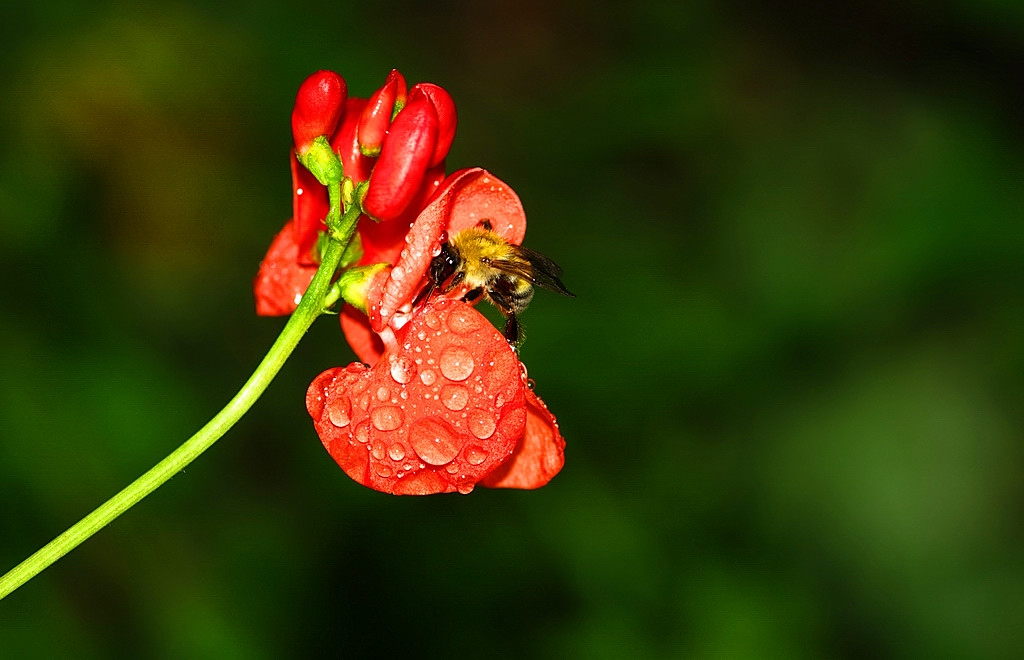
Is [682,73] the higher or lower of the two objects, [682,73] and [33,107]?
the higher

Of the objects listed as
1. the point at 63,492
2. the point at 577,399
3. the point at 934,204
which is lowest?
the point at 63,492

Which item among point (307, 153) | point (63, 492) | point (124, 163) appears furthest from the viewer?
point (124, 163)

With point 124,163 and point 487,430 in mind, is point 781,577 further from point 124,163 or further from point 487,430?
point 124,163

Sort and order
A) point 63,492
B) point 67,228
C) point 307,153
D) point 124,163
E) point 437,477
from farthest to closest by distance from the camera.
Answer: point 124,163, point 67,228, point 63,492, point 307,153, point 437,477

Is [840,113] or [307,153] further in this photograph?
[840,113]

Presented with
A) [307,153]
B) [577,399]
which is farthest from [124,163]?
[307,153]

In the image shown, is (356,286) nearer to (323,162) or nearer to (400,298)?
(400,298)
